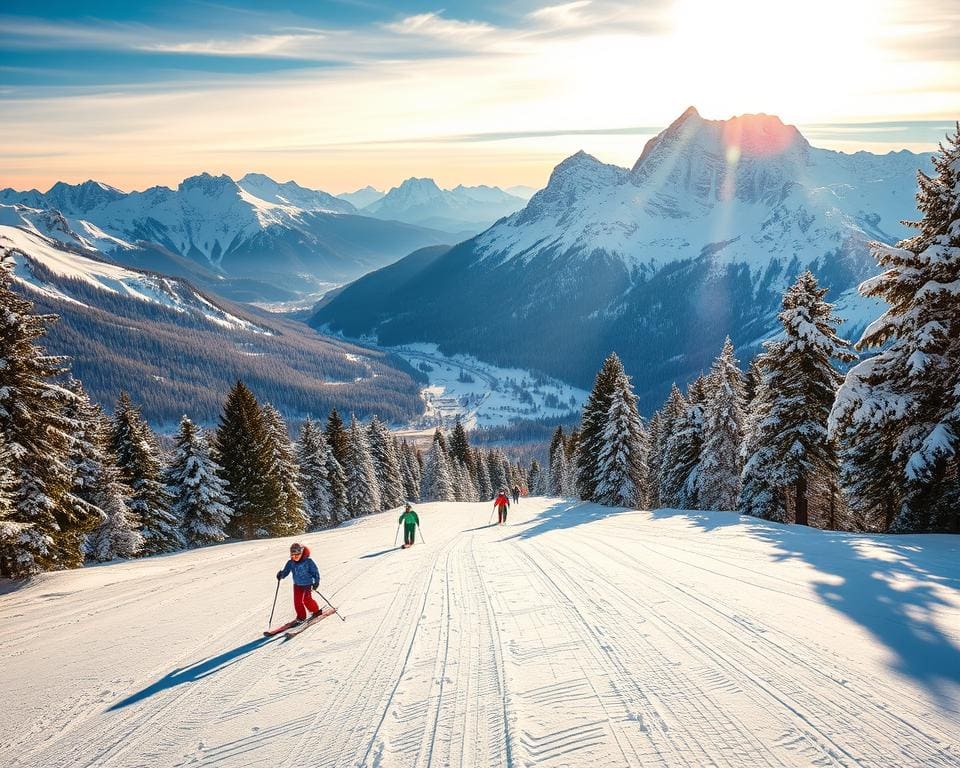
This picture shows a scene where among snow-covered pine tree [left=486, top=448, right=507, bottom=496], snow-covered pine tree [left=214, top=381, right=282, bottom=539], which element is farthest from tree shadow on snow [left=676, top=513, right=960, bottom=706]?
snow-covered pine tree [left=486, top=448, right=507, bottom=496]

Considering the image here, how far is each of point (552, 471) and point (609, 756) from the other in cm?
8740

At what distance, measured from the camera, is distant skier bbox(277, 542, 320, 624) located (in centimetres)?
1048

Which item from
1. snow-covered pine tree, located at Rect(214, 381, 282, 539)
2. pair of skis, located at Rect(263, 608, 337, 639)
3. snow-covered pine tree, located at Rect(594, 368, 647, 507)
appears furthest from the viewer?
snow-covered pine tree, located at Rect(594, 368, 647, 507)

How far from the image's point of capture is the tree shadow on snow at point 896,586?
6.97 m

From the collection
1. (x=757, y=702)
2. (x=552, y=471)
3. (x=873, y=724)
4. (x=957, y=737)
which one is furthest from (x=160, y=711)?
(x=552, y=471)

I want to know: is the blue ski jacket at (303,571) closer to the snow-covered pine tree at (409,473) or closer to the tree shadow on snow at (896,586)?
the tree shadow on snow at (896,586)

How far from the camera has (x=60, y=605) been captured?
42.9ft

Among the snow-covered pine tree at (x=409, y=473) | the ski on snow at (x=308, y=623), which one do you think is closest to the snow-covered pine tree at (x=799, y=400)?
the ski on snow at (x=308, y=623)

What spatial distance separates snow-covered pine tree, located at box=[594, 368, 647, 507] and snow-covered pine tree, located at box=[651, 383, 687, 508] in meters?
2.35

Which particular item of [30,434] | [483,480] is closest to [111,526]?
[30,434]

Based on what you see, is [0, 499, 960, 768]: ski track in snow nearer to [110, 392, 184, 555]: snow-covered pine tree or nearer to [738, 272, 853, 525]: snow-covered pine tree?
[738, 272, 853, 525]: snow-covered pine tree

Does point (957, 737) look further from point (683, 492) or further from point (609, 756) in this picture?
point (683, 492)

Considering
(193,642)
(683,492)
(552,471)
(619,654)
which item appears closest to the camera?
(619,654)

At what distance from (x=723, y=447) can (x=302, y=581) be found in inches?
1103
